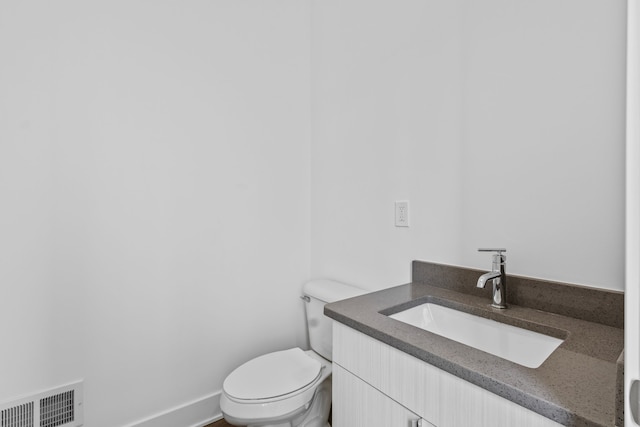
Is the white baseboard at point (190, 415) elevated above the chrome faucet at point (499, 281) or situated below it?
below

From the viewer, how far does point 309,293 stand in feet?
5.64

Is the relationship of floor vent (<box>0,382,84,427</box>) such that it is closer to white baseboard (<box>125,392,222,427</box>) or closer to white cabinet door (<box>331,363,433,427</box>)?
white baseboard (<box>125,392,222,427</box>)

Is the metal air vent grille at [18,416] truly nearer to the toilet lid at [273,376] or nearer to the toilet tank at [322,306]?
the toilet lid at [273,376]

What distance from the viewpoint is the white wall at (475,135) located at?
89 centimetres

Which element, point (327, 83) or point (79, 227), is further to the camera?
point (327, 83)

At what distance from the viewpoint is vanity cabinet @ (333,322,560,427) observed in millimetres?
631

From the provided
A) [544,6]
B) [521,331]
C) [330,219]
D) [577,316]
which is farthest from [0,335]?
[544,6]

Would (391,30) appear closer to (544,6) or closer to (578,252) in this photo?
(544,6)

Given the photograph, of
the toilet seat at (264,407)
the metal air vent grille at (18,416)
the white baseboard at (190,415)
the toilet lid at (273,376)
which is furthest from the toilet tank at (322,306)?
the metal air vent grille at (18,416)

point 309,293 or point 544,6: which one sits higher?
point 544,6

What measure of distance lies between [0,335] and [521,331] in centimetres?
180

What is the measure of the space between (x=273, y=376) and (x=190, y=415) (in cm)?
58

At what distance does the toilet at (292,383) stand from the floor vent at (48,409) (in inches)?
24.6

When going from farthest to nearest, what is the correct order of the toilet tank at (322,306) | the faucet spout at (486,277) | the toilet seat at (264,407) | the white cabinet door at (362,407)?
the toilet tank at (322,306)
the toilet seat at (264,407)
the faucet spout at (486,277)
the white cabinet door at (362,407)
